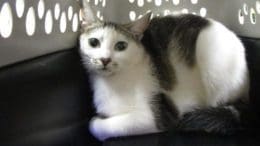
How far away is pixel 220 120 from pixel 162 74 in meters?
0.21

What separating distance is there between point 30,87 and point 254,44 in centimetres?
84

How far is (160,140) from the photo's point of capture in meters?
0.92

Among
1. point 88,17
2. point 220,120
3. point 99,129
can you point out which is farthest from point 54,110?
point 220,120

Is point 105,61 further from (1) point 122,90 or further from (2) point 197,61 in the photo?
(2) point 197,61

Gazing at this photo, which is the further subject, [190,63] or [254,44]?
[254,44]

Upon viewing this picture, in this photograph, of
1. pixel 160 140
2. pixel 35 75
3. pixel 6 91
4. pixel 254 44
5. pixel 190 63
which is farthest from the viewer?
pixel 254 44

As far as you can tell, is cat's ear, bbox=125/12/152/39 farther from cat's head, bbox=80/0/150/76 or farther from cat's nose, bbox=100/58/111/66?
cat's nose, bbox=100/58/111/66

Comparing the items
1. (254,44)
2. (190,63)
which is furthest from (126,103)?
(254,44)

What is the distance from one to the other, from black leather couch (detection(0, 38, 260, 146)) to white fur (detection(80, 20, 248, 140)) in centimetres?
4

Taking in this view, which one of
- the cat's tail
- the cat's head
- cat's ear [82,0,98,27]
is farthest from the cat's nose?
the cat's tail

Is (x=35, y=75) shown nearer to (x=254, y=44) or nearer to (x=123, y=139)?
(x=123, y=139)

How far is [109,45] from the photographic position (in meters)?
0.94

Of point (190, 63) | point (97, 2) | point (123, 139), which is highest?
point (97, 2)

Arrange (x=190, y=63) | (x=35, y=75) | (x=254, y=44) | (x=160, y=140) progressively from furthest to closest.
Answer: (x=254, y=44) → (x=190, y=63) → (x=160, y=140) → (x=35, y=75)
